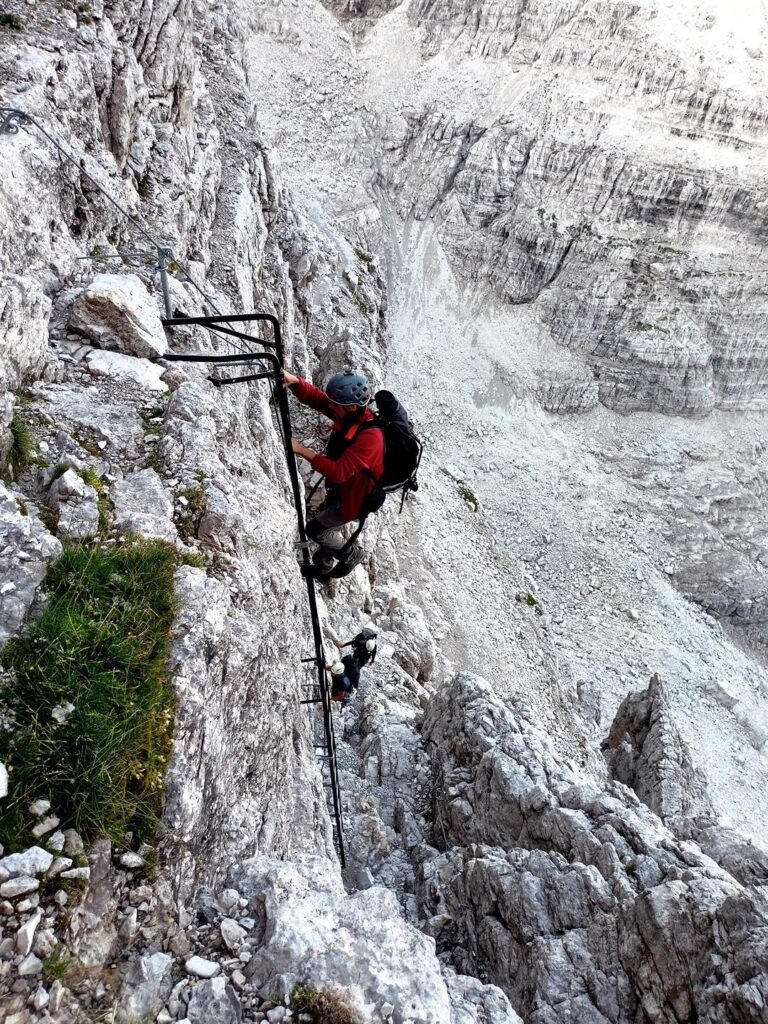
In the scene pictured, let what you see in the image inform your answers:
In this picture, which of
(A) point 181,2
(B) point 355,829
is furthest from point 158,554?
(A) point 181,2

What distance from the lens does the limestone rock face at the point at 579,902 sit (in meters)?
8.63

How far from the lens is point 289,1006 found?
467 centimetres

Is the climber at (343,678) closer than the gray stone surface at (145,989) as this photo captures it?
No

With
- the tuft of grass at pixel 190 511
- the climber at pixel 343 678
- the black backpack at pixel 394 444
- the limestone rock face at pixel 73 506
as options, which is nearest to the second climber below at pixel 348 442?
the black backpack at pixel 394 444

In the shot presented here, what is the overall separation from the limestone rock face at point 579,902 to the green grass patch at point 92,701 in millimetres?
7874

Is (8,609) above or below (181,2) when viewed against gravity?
below

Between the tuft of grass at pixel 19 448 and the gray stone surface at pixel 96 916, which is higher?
the tuft of grass at pixel 19 448

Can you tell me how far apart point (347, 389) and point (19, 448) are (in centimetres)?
385

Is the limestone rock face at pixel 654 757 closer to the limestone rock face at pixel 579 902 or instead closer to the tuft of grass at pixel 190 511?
the limestone rock face at pixel 579 902

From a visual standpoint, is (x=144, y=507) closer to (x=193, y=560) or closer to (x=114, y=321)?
(x=193, y=560)

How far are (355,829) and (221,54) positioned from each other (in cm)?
2969

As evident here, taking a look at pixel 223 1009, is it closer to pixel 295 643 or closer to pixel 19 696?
pixel 19 696

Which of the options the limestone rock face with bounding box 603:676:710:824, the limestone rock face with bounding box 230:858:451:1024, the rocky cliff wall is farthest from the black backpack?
the limestone rock face with bounding box 603:676:710:824

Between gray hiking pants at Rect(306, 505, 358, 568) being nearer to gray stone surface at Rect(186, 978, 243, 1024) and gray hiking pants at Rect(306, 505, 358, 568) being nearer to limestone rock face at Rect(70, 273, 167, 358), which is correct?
limestone rock face at Rect(70, 273, 167, 358)
